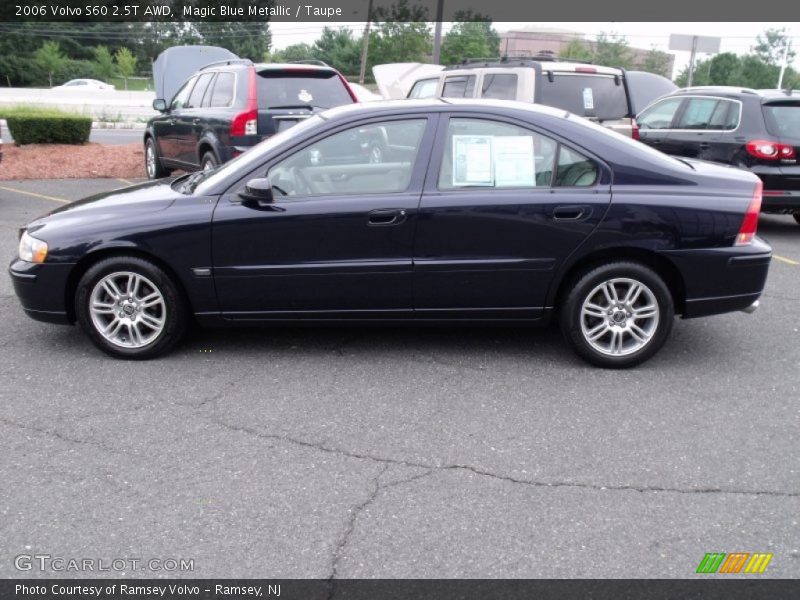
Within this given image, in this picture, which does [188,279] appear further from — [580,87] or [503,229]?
[580,87]

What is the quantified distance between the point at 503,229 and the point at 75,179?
1104 centimetres

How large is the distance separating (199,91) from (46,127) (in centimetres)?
667

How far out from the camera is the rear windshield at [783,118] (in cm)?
914

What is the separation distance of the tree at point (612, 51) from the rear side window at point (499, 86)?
41996 millimetres

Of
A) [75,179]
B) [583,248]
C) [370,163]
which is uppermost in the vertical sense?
[370,163]

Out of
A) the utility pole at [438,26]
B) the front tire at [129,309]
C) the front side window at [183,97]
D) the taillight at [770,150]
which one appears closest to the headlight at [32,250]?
the front tire at [129,309]

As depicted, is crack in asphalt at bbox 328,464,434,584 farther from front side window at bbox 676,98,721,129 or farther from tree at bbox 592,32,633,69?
tree at bbox 592,32,633,69

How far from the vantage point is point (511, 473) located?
→ 374 centimetres

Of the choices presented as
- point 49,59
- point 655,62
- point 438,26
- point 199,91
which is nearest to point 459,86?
point 199,91

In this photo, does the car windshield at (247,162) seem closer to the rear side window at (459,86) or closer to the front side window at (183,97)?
the rear side window at (459,86)

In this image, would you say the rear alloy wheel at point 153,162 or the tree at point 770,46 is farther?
the tree at point 770,46

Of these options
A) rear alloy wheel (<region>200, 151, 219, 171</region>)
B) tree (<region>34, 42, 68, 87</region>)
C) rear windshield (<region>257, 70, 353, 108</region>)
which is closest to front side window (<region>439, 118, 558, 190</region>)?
rear windshield (<region>257, 70, 353, 108</region>)

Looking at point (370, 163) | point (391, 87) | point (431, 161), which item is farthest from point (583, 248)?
point (391, 87)
